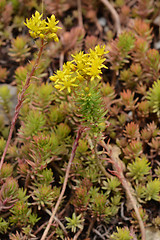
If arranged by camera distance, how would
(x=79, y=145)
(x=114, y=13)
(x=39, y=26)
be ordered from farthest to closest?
(x=114, y=13)
(x=79, y=145)
(x=39, y=26)

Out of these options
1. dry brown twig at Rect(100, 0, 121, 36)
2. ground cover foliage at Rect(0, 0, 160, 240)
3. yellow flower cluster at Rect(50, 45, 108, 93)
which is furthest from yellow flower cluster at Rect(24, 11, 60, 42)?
dry brown twig at Rect(100, 0, 121, 36)

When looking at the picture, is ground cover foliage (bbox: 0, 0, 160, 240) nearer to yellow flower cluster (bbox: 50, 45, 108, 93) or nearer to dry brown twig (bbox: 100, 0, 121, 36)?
yellow flower cluster (bbox: 50, 45, 108, 93)

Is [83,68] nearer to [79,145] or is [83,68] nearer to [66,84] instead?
[66,84]

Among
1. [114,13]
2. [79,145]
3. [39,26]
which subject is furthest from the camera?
[114,13]

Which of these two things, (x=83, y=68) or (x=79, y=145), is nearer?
(x=83, y=68)

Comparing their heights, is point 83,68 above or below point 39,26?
below

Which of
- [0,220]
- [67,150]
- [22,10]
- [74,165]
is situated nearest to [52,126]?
[67,150]

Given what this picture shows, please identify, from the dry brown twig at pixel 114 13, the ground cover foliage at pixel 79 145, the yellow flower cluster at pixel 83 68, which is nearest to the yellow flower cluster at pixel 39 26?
the ground cover foliage at pixel 79 145

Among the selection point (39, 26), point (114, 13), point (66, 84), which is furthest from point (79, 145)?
point (114, 13)
